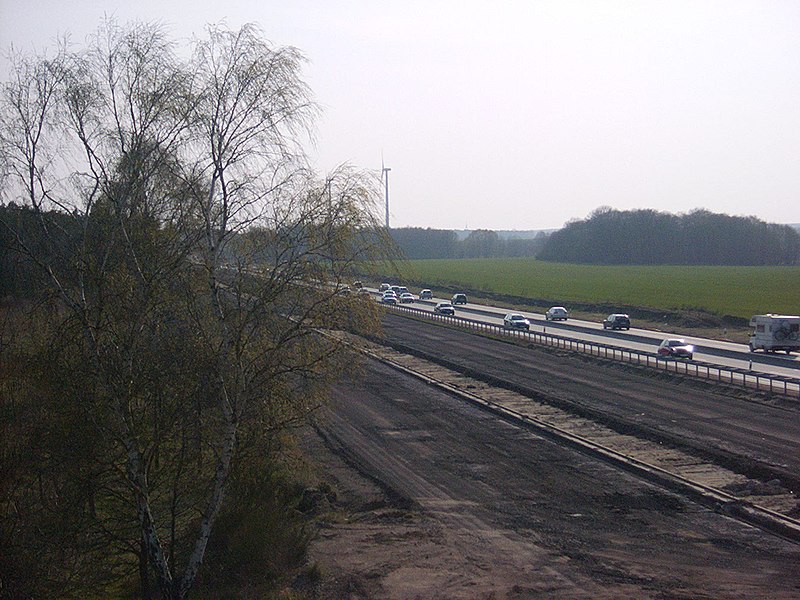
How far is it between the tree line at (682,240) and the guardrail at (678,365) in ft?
412

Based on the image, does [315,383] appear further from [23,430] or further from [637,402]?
[637,402]

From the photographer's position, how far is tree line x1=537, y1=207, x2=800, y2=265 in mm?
171000

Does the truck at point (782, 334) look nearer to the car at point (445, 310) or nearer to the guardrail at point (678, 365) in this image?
the guardrail at point (678, 365)

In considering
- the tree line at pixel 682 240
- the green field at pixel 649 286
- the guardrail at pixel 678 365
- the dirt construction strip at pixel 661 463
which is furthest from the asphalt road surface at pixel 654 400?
the tree line at pixel 682 240

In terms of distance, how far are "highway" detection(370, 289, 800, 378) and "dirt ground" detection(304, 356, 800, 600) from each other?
63.9 feet

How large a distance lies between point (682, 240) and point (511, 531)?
167m

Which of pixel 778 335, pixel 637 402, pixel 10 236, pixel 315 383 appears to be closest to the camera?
pixel 10 236

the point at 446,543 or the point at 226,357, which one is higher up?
the point at 226,357


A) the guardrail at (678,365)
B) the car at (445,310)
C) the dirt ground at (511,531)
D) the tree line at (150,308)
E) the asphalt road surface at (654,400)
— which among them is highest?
the tree line at (150,308)

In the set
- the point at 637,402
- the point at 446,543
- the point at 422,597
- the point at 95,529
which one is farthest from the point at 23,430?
the point at 637,402

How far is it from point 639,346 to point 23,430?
44.0 metres

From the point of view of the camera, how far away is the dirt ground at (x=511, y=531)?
15.1 meters

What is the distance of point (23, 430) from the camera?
1242 centimetres

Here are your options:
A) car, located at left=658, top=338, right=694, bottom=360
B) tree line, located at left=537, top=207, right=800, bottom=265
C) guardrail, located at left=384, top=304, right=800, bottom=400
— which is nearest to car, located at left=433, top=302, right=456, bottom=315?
guardrail, located at left=384, top=304, right=800, bottom=400
